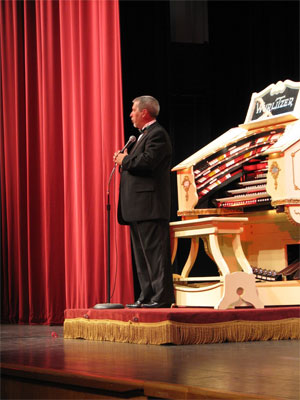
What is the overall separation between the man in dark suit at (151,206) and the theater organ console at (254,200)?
0.64ft

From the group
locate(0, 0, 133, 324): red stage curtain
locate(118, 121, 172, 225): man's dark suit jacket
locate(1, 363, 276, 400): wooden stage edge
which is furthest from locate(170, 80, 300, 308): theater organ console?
locate(1, 363, 276, 400): wooden stage edge

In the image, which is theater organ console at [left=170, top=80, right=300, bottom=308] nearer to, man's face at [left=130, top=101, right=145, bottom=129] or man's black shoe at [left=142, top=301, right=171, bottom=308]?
man's black shoe at [left=142, top=301, right=171, bottom=308]

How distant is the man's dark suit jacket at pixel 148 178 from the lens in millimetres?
3932

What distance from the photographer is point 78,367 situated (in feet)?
8.48

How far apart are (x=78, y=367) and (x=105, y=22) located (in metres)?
3.36

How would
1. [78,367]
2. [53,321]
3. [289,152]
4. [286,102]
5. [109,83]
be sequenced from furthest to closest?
1. [53,321]
2. [109,83]
3. [286,102]
4. [289,152]
5. [78,367]

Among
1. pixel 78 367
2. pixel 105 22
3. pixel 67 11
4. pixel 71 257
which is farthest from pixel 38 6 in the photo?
pixel 78 367

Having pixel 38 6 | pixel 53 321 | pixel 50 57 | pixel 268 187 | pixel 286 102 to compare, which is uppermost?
pixel 38 6

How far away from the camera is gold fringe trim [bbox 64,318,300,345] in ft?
11.4

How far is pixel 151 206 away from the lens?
13.0 ft

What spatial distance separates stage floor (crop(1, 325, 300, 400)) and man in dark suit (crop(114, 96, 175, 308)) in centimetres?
Answer: 46

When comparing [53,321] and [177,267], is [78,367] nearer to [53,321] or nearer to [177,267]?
[53,321]

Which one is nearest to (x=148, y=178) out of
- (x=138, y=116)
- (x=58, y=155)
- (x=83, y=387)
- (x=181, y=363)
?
(x=138, y=116)

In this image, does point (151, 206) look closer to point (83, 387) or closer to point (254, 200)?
point (254, 200)
